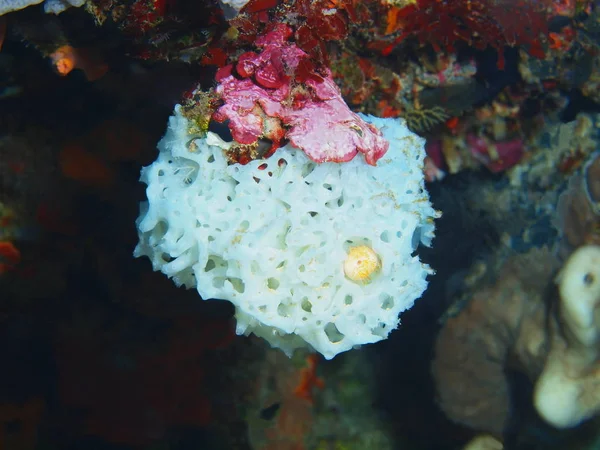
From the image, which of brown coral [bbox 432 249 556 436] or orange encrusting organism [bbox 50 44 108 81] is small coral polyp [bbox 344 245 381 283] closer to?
orange encrusting organism [bbox 50 44 108 81]

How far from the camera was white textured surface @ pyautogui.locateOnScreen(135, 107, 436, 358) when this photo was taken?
2027 millimetres

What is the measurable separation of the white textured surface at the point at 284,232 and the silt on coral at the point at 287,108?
0.09 metres

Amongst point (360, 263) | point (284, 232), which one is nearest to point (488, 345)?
point (360, 263)

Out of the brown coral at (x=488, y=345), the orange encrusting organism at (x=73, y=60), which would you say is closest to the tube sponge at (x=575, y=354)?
the brown coral at (x=488, y=345)

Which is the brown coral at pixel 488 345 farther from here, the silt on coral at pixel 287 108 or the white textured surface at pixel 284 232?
the silt on coral at pixel 287 108

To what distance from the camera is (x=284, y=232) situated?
2057 millimetres

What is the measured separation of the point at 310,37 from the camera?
2.29 metres

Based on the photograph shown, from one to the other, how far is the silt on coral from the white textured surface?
0.28ft

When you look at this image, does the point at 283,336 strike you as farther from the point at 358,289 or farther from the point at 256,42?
the point at 256,42

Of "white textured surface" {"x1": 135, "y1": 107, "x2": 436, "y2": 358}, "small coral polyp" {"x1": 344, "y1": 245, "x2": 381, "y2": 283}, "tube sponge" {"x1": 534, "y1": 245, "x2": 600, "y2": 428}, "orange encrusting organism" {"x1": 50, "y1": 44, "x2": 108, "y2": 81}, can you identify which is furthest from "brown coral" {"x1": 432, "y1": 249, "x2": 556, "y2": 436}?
"orange encrusting organism" {"x1": 50, "y1": 44, "x2": 108, "y2": 81}

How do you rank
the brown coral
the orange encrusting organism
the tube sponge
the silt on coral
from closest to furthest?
the silt on coral < the orange encrusting organism < the tube sponge < the brown coral

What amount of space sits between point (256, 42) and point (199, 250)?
1.04 meters

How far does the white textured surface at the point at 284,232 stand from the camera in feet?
6.65

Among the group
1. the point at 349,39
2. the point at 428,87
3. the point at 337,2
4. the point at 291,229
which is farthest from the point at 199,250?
the point at 428,87
